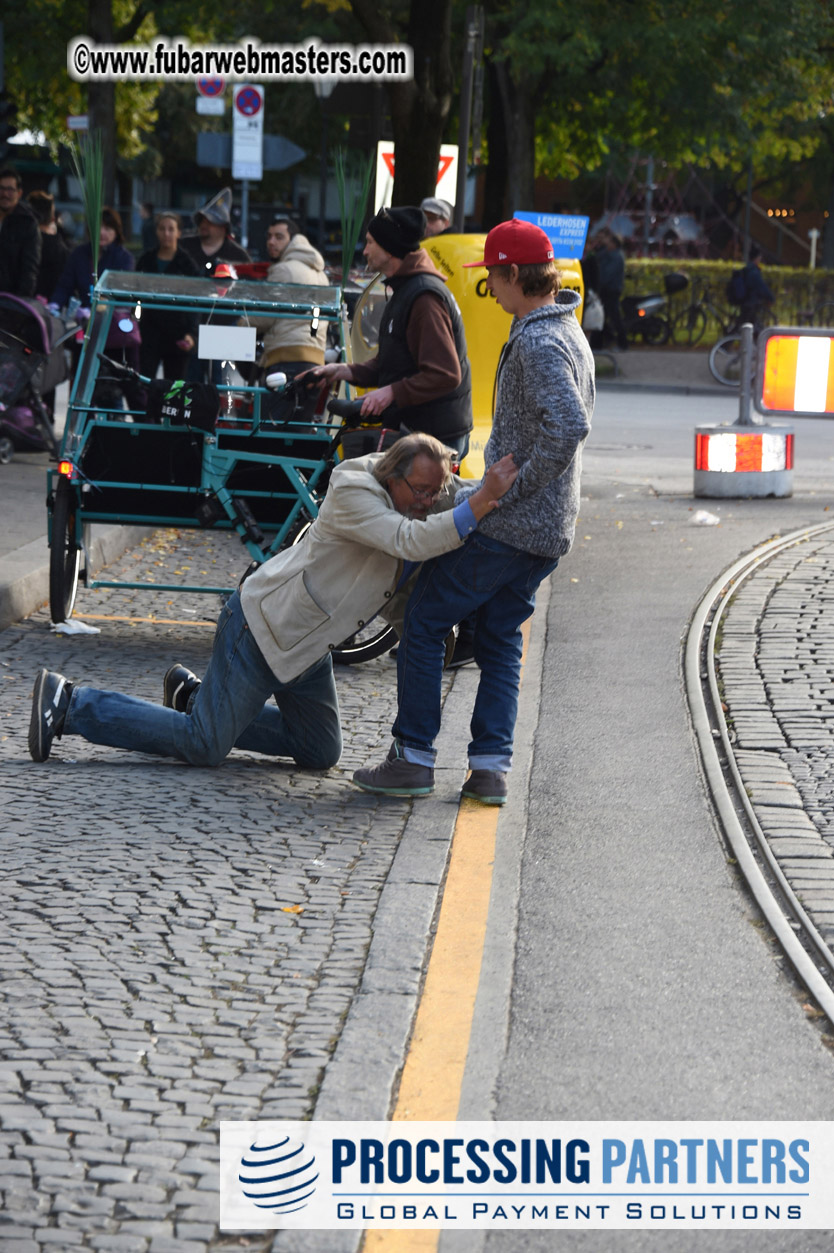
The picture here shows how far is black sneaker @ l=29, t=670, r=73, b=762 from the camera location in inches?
217

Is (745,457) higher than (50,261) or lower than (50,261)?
lower

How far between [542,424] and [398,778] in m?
1.20

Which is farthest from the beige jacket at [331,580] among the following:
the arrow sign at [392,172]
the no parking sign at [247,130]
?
the no parking sign at [247,130]

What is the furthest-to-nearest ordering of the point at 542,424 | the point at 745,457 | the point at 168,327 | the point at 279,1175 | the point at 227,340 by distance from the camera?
the point at 168,327 → the point at 745,457 → the point at 227,340 → the point at 542,424 → the point at 279,1175

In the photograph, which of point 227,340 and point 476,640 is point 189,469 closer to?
point 227,340

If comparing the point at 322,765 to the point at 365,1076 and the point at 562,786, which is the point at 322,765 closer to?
the point at 562,786

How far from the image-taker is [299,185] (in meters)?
56.0

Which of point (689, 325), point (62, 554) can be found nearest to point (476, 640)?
point (62, 554)

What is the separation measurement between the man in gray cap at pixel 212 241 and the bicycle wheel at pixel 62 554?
5126 mm

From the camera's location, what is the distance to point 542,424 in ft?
16.4

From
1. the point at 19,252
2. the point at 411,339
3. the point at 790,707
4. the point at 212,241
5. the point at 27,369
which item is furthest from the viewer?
the point at 212,241

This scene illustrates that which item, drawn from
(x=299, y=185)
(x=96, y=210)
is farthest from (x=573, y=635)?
(x=299, y=185)

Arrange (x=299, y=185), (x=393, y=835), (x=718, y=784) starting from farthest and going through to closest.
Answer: (x=299, y=185) → (x=718, y=784) → (x=393, y=835)

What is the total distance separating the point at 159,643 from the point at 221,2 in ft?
77.5
